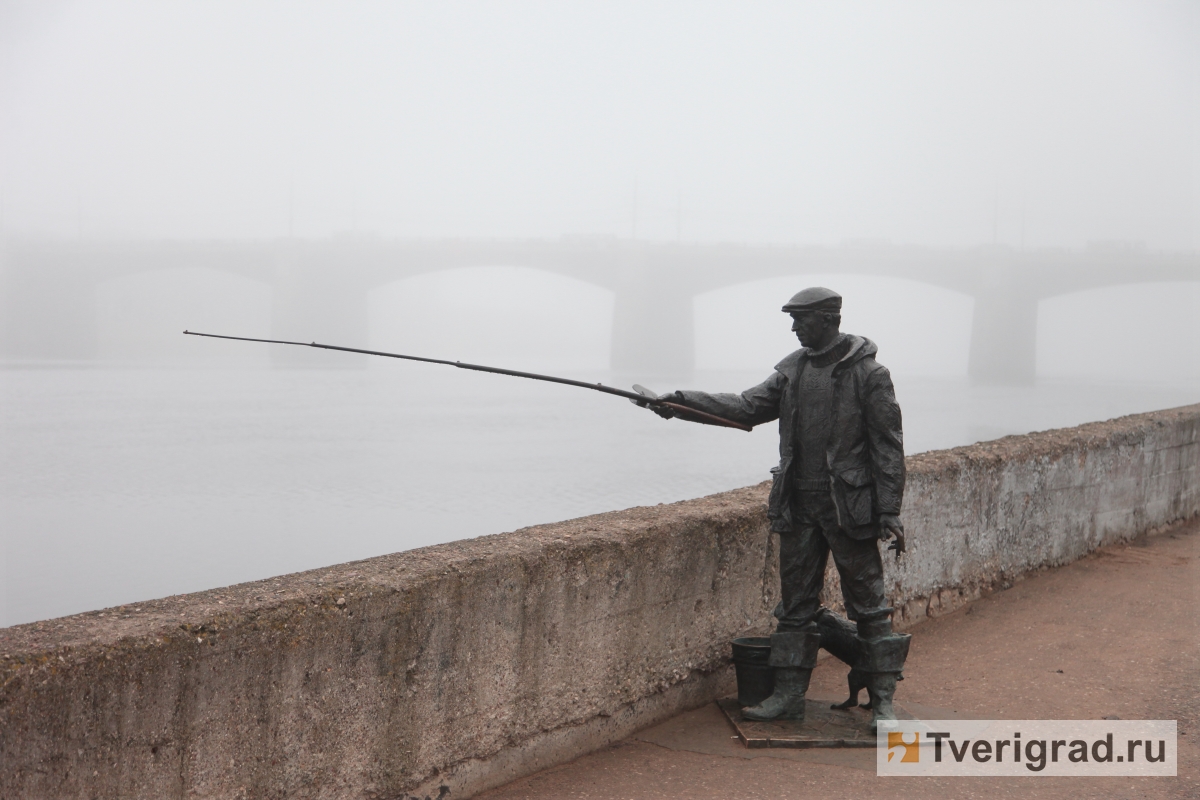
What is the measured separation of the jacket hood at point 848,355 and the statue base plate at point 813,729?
134cm

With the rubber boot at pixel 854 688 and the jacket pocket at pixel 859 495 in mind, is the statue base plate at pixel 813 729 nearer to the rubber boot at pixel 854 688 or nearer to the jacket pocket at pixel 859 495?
the rubber boot at pixel 854 688

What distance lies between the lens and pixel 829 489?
13.0 feet

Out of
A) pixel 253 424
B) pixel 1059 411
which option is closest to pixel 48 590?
pixel 253 424

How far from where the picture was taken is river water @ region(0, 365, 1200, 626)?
63.7 ft

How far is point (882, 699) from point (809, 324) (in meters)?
1.42

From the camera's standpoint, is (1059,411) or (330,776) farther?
(1059,411)

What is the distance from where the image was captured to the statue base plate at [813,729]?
12.9 ft

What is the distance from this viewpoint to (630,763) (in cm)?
387

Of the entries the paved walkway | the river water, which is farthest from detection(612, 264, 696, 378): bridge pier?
the paved walkway

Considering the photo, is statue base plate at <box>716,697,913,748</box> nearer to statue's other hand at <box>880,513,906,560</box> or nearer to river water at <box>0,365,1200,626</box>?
statue's other hand at <box>880,513,906,560</box>

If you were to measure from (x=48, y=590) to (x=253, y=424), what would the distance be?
810 inches

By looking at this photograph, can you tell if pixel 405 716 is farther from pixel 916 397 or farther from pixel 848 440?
pixel 916 397

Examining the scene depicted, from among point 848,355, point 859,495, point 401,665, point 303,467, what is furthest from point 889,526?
point 303,467

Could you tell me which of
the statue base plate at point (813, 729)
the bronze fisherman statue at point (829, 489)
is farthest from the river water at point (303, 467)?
the bronze fisherman statue at point (829, 489)
